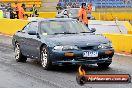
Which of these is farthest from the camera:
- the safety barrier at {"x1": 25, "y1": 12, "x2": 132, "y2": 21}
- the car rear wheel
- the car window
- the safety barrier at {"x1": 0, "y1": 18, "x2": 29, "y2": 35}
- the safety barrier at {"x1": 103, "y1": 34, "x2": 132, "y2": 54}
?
the safety barrier at {"x1": 25, "y1": 12, "x2": 132, "y2": 21}

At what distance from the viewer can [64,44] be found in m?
9.64

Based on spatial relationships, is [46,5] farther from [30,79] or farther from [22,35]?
[30,79]

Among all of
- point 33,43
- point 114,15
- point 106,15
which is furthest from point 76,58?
point 114,15

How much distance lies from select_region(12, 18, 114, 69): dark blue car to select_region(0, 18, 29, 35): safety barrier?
1285 centimetres

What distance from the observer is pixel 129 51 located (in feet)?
47.8

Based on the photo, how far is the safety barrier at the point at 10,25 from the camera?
24.4 m

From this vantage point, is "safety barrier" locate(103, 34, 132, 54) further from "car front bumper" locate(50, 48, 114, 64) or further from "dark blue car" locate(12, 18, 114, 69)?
"car front bumper" locate(50, 48, 114, 64)

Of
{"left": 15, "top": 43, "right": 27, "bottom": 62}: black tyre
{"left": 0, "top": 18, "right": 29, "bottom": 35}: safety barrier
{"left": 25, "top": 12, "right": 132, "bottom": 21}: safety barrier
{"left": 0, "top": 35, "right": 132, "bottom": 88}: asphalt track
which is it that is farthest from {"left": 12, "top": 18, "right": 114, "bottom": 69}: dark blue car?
{"left": 25, "top": 12, "right": 132, "bottom": 21}: safety barrier

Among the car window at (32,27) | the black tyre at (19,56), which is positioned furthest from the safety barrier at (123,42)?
the car window at (32,27)

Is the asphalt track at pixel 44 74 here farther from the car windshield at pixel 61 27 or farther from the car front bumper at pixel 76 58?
the car windshield at pixel 61 27

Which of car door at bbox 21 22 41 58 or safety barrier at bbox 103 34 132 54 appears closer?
car door at bbox 21 22 41 58

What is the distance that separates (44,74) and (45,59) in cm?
67

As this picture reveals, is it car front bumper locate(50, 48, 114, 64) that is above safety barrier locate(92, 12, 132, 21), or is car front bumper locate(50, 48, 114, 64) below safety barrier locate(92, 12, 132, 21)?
above

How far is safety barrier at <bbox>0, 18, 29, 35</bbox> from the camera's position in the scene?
24.4 m
